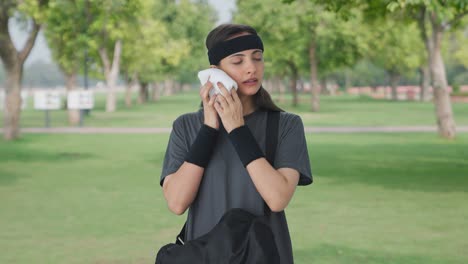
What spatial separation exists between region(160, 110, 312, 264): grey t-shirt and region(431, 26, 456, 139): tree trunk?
2134 cm

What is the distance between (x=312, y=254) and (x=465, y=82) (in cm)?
11817

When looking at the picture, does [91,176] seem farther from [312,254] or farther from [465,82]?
[465,82]

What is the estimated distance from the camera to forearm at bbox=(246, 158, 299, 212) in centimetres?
309

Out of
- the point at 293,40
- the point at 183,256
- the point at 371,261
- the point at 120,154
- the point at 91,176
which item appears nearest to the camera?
the point at 183,256

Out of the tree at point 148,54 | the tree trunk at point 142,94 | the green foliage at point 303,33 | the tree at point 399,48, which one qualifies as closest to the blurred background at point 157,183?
the green foliage at point 303,33

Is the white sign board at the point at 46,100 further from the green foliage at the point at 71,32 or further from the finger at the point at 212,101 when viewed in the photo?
the finger at the point at 212,101

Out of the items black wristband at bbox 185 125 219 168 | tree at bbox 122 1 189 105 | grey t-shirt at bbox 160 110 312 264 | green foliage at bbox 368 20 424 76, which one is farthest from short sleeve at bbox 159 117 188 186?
green foliage at bbox 368 20 424 76

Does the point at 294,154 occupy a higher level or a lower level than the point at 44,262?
higher

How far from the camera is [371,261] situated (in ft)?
25.4

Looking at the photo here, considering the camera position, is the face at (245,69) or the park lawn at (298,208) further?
the park lawn at (298,208)

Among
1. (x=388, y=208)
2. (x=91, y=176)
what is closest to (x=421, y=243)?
(x=388, y=208)

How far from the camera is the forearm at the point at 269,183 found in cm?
309

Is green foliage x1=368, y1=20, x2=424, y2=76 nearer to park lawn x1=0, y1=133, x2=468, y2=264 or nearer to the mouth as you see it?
park lawn x1=0, y1=133, x2=468, y2=264

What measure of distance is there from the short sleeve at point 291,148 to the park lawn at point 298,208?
15.0ft
